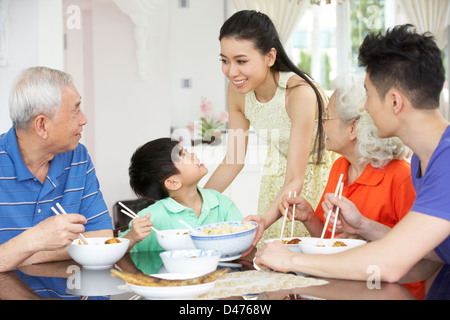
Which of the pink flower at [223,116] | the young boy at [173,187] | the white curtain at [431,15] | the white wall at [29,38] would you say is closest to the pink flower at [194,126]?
the pink flower at [223,116]

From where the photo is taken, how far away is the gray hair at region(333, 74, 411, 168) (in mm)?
1991

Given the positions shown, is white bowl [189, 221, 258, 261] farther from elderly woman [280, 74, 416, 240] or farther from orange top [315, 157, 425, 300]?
orange top [315, 157, 425, 300]

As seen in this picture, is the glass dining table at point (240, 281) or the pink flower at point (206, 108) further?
the pink flower at point (206, 108)

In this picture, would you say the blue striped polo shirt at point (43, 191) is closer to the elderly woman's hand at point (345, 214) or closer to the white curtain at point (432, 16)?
the elderly woman's hand at point (345, 214)

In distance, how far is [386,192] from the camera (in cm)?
199

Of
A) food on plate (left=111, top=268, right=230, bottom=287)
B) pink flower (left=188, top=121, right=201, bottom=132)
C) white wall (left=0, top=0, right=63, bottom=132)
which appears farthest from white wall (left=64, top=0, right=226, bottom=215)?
food on plate (left=111, top=268, right=230, bottom=287)

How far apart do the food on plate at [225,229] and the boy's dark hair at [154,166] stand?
1.56 ft

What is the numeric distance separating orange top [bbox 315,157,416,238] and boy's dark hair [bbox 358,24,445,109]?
0.56 m

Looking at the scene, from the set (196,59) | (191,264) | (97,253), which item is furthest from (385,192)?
(196,59)

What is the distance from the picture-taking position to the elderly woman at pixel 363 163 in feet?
6.48

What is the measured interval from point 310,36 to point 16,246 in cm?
514

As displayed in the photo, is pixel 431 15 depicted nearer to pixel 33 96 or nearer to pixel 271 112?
pixel 271 112

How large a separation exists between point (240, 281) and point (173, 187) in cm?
82
